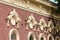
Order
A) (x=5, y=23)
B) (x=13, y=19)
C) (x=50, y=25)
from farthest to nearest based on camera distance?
(x=50, y=25), (x=13, y=19), (x=5, y=23)

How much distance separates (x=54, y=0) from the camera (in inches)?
826

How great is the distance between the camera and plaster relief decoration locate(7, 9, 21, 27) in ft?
48.9

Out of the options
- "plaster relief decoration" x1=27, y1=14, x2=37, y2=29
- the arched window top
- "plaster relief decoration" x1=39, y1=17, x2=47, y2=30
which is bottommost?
the arched window top

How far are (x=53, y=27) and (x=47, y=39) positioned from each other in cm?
152

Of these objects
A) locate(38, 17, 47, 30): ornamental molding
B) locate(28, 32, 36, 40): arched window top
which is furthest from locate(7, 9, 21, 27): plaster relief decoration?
locate(38, 17, 47, 30): ornamental molding

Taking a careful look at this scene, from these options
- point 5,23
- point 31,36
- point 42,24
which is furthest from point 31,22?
point 5,23

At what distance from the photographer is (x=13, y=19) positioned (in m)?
15.4

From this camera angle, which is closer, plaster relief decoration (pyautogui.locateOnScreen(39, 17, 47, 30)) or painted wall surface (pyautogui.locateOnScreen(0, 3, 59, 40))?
painted wall surface (pyautogui.locateOnScreen(0, 3, 59, 40))

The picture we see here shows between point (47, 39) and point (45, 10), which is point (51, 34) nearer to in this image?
point (47, 39)

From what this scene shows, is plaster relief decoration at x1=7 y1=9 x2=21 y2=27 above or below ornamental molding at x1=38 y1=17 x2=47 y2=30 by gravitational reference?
above

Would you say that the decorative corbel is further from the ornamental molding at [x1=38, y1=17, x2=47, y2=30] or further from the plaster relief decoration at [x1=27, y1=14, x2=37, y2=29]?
the plaster relief decoration at [x1=27, y1=14, x2=37, y2=29]

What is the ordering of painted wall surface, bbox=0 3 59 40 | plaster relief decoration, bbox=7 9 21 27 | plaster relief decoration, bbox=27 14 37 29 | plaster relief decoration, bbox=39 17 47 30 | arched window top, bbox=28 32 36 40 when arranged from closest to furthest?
painted wall surface, bbox=0 3 59 40 < plaster relief decoration, bbox=7 9 21 27 < plaster relief decoration, bbox=27 14 37 29 < arched window top, bbox=28 32 36 40 < plaster relief decoration, bbox=39 17 47 30

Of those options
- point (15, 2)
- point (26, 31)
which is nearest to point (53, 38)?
point (26, 31)

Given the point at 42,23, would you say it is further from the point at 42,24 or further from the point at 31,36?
the point at 31,36
